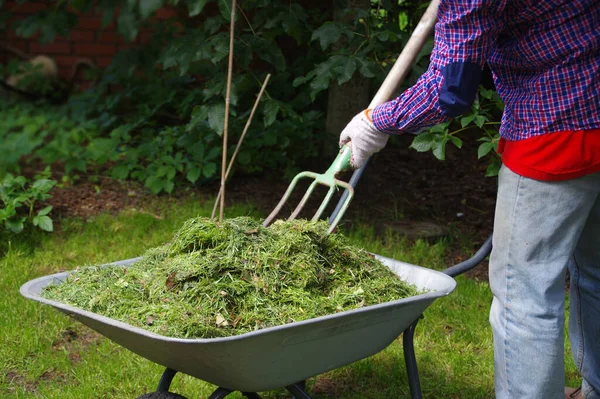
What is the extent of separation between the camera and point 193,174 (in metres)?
4.13

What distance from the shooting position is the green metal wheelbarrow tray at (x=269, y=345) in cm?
162

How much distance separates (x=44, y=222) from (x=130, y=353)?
3.72 ft

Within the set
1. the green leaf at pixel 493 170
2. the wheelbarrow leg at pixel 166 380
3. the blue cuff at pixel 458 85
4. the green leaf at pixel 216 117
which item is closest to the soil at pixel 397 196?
the green leaf at pixel 493 170

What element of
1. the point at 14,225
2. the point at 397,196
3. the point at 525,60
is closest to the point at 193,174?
the point at 14,225

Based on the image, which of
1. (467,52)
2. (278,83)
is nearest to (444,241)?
(278,83)

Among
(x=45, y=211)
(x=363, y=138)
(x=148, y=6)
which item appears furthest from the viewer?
(x=45, y=211)

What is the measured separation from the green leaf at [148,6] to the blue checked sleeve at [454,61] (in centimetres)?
94

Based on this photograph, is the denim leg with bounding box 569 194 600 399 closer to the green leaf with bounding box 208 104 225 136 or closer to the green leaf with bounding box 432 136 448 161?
the green leaf with bounding box 432 136 448 161

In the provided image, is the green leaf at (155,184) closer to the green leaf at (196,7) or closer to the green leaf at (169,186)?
the green leaf at (169,186)

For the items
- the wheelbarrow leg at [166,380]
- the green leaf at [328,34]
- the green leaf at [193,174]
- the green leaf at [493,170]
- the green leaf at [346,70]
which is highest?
the green leaf at [328,34]

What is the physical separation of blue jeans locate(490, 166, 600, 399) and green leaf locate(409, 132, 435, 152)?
4.26 ft

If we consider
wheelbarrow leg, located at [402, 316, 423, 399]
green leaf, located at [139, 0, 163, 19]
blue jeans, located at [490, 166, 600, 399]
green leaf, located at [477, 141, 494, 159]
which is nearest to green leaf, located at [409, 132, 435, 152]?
green leaf, located at [477, 141, 494, 159]

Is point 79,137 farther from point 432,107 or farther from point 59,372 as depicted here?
point 432,107

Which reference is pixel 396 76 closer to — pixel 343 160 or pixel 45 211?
pixel 343 160
